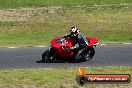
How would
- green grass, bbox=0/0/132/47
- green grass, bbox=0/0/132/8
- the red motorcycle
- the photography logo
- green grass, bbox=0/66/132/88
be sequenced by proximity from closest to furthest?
Answer: the photography logo, green grass, bbox=0/66/132/88, the red motorcycle, green grass, bbox=0/0/132/47, green grass, bbox=0/0/132/8

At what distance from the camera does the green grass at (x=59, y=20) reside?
2836cm

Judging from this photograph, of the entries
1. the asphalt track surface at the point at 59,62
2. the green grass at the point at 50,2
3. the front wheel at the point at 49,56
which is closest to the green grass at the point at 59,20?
the green grass at the point at 50,2

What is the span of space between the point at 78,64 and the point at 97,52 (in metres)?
2.92

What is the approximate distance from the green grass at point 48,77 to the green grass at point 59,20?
→ 7689mm

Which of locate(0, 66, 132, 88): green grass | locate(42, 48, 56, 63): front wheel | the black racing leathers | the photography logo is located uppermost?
the black racing leathers

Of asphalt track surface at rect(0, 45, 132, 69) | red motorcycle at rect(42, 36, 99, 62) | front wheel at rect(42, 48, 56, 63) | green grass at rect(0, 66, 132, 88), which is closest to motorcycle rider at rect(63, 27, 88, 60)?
red motorcycle at rect(42, 36, 99, 62)

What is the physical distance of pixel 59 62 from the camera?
20.1 meters

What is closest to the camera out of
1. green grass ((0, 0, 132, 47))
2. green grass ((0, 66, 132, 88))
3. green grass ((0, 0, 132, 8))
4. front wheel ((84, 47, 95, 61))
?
green grass ((0, 66, 132, 88))

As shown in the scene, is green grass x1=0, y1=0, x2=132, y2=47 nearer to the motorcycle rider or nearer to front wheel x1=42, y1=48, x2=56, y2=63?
front wheel x1=42, y1=48, x2=56, y2=63

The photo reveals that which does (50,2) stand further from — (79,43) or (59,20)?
(79,43)

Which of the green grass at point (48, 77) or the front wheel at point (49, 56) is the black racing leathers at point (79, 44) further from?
the green grass at point (48, 77)

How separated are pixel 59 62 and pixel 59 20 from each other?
14.4 meters

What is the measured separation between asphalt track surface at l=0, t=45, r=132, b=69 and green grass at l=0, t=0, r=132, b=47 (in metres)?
2.53

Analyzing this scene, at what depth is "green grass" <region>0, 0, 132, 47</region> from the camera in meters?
28.4
